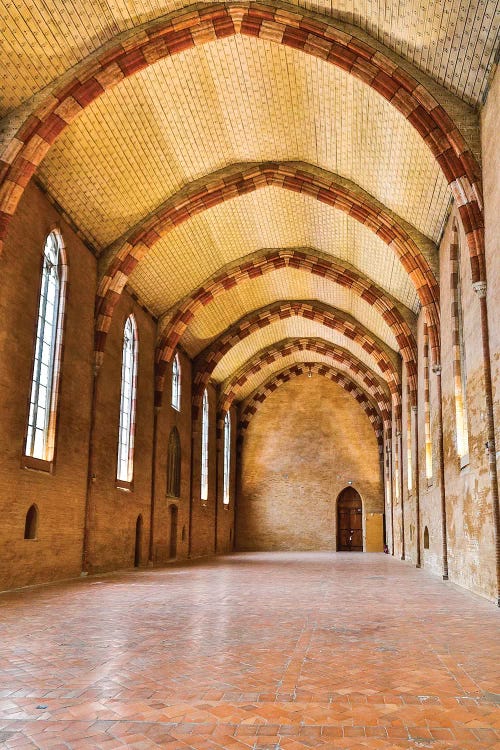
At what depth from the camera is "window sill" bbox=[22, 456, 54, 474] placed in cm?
1206

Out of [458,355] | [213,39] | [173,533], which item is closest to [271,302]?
[173,533]

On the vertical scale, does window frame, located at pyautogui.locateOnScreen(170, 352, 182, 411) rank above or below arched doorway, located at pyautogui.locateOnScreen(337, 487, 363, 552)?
above

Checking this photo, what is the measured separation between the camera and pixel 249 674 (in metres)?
4.92

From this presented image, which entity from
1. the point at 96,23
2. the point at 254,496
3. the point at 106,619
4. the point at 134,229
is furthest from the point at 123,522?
the point at 254,496

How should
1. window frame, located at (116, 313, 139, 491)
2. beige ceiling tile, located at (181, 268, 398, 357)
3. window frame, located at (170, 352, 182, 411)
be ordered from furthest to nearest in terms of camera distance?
1. beige ceiling tile, located at (181, 268, 398, 357)
2. window frame, located at (170, 352, 182, 411)
3. window frame, located at (116, 313, 139, 491)

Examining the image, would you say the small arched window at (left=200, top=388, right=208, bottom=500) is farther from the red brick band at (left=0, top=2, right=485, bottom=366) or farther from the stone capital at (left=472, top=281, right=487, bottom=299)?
the stone capital at (left=472, top=281, right=487, bottom=299)

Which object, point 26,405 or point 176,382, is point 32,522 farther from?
point 176,382

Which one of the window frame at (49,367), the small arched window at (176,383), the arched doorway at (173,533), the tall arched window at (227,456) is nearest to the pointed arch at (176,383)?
the small arched window at (176,383)

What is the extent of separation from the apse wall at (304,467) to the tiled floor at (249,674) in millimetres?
22487

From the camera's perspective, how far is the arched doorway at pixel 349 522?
3212 cm

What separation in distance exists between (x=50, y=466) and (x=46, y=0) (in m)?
8.20

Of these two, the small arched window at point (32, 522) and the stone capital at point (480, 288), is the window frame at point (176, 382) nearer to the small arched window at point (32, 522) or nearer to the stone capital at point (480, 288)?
the small arched window at point (32, 522)

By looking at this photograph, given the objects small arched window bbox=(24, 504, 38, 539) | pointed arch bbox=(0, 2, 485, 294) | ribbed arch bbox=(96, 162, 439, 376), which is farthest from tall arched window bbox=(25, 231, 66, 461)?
pointed arch bbox=(0, 2, 485, 294)

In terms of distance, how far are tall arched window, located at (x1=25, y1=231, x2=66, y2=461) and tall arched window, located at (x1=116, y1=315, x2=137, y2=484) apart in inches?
162
